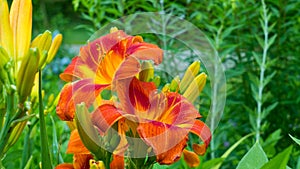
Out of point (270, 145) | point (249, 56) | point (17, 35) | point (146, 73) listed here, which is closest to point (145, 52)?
point (146, 73)

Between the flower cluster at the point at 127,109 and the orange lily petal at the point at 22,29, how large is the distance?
2.1 inches

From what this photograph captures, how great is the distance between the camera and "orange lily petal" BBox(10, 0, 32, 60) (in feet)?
1.73

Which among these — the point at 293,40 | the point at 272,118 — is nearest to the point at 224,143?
the point at 272,118

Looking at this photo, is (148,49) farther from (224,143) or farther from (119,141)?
(224,143)

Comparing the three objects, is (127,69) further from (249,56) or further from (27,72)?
(249,56)

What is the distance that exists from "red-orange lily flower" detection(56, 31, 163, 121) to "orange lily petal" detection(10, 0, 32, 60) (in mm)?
50

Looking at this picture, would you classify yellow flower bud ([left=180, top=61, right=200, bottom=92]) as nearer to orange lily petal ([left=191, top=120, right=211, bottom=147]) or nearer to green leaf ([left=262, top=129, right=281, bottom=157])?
orange lily petal ([left=191, top=120, right=211, bottom=147])

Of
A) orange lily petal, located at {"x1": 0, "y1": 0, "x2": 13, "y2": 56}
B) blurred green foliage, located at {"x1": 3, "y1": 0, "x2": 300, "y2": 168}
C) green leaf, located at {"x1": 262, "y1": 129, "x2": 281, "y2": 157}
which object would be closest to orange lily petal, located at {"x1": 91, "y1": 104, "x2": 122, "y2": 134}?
orange lily petal, located at {"x1": 0, "y1": 0, "x2": 13, "y2": 56}

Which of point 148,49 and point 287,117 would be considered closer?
point 148,49

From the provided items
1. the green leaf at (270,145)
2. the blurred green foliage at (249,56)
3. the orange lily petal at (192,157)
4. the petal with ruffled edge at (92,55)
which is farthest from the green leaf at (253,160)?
the blurred green foliage at (249,56)

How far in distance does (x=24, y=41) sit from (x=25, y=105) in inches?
2.6

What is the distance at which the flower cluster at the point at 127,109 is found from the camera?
1.58 ft

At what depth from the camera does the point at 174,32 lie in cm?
152

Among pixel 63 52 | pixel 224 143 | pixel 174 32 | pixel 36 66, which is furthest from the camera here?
pixel 63 52
